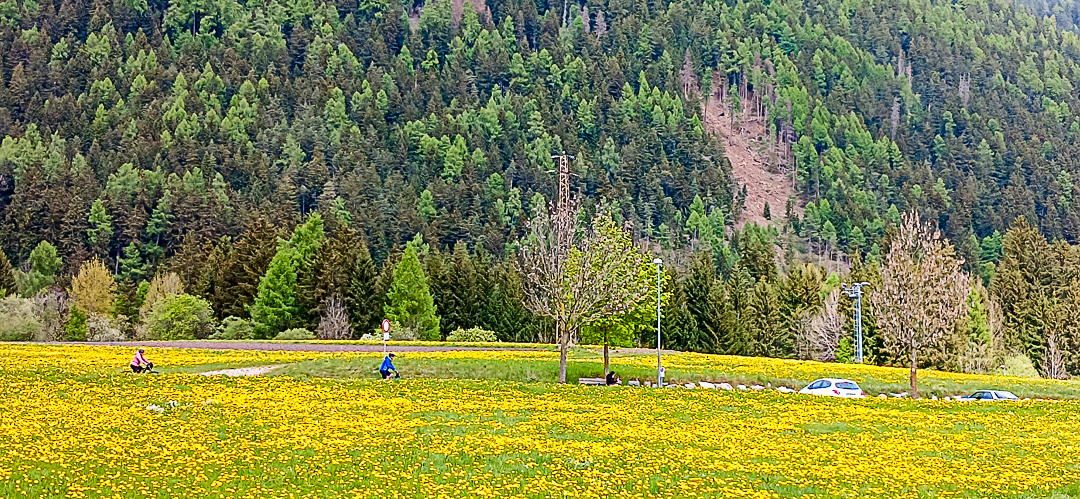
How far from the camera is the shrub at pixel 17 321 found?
9481 cm

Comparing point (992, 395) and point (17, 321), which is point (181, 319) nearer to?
point (17, 321)

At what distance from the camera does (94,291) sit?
12388 cm

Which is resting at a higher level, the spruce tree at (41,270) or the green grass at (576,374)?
the spruce tree at (41,270)

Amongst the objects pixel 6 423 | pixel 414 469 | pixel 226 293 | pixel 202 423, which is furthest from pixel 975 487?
pixel 226 293

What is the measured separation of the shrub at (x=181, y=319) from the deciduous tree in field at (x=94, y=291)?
18.7 meters

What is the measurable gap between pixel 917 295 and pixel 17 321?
79754 mm

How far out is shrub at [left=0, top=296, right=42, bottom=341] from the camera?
94.8 meters

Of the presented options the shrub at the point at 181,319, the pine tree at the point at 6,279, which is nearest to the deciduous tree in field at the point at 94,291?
the pine tree at the point at 6,279

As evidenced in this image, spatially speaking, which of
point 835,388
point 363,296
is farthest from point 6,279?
point 835,388

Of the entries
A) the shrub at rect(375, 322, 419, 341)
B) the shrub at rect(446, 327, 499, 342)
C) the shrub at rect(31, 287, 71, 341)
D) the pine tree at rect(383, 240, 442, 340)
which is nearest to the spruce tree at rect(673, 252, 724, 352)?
the shrub at rect(446, 327, 499, 342)

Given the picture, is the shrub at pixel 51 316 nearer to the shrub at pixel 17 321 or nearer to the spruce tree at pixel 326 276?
the shrub at pixel 17 321

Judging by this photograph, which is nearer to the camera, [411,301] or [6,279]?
[411,301]

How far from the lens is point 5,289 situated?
124 metres

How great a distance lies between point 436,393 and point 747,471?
1863 cm
